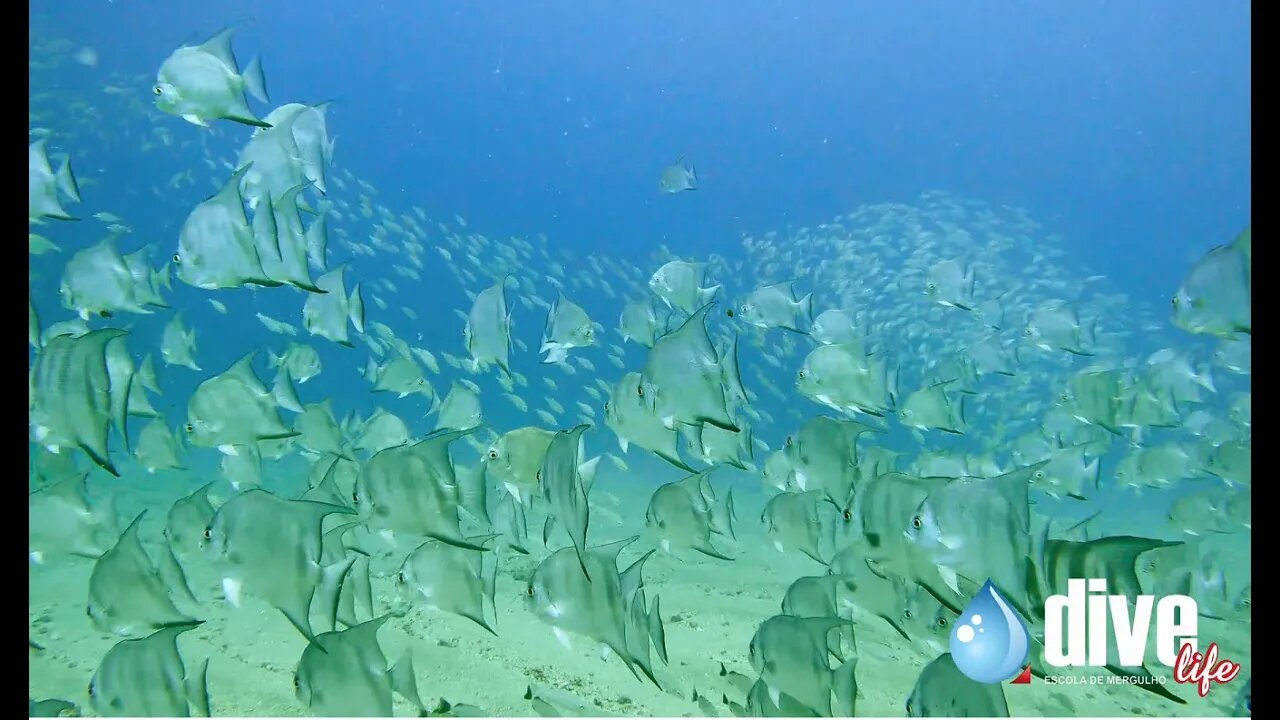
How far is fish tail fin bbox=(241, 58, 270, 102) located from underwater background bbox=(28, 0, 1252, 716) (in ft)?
0.38

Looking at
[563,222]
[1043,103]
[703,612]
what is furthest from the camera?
[563,222]

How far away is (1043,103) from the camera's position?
50.4 m

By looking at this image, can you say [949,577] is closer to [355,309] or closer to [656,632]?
[656,632]

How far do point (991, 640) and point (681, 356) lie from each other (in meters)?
1.77

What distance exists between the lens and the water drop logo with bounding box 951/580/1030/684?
284 cm

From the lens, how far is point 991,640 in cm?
288

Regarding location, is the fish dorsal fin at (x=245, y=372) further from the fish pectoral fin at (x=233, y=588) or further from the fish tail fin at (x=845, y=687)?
the fish tail fin at (x=845, y=687)

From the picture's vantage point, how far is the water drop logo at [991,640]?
2.84m

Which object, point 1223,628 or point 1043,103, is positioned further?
point 1043,103

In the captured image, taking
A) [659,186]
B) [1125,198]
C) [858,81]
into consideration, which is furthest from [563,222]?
[659,186]

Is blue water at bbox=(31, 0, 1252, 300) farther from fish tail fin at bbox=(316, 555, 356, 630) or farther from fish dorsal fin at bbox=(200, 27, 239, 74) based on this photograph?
fish tail fin at bbox=(316, 555, 356, 630)
